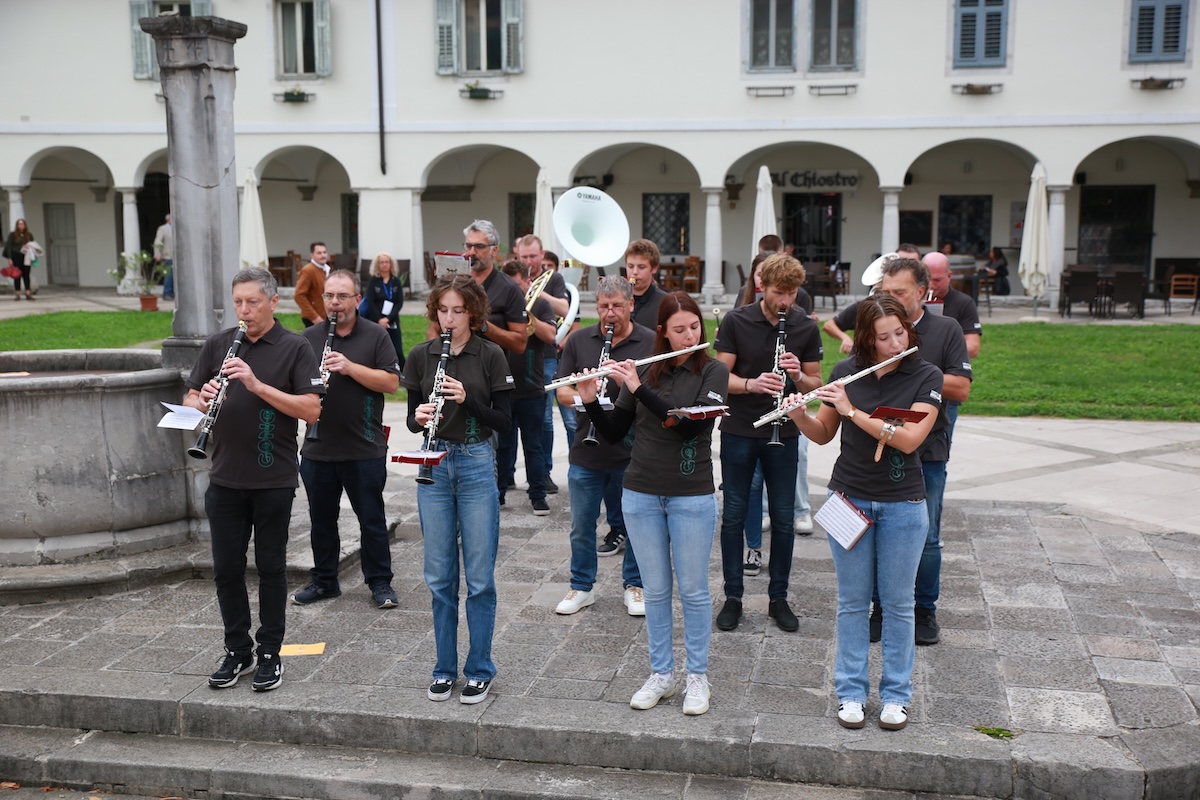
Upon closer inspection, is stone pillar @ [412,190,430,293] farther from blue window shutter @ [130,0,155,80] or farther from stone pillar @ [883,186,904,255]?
stone pillar @ [883,186,904,255]

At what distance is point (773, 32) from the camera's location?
78.9 ft

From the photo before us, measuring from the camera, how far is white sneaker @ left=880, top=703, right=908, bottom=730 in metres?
4.95

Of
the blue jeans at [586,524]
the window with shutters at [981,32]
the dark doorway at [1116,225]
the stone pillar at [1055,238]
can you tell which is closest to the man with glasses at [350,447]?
the blue jeans at [586,524]

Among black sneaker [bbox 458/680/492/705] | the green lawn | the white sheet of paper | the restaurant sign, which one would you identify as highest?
the restaurant sign

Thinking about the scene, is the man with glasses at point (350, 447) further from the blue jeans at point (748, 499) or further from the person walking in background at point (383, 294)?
the person walking in background at point (383, 294)

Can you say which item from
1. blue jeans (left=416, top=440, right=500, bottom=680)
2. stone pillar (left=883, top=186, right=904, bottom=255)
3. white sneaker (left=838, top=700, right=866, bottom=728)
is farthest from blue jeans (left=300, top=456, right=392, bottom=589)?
stone pillar (left=883, top=186, right=904, bottom=255)

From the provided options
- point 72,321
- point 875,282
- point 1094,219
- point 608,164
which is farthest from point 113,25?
point 875,282

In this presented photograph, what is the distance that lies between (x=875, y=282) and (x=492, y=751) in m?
3.67

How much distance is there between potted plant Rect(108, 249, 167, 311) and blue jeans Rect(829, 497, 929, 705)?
67.8 feet

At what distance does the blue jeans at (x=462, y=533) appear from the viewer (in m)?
5.16

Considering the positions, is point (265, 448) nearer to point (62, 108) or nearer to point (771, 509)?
point (771, 509)

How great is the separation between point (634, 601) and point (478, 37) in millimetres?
20662

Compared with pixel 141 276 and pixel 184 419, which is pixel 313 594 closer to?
pixel 184 419

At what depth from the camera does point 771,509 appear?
20.6ft
